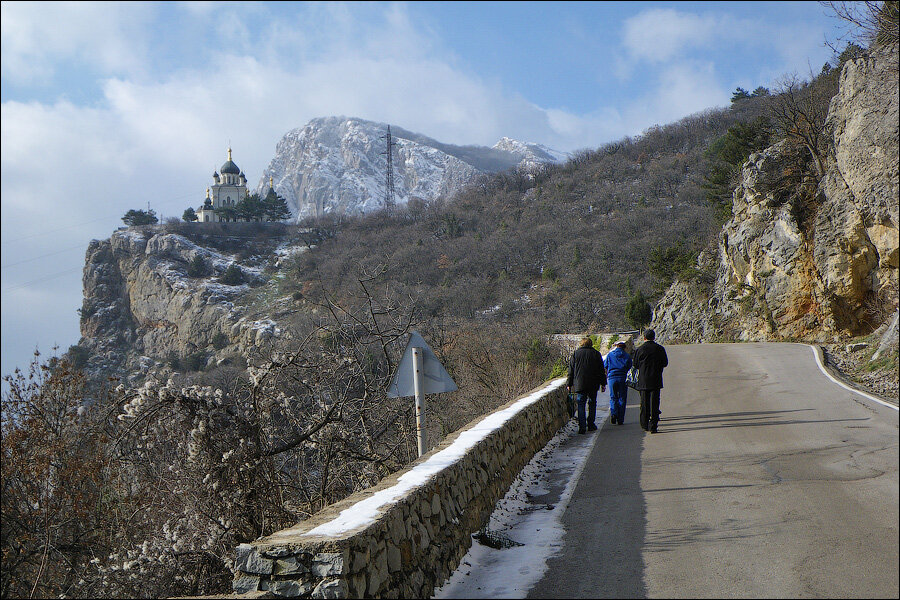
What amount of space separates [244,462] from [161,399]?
3.58 ft

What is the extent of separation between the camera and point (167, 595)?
7.62 m

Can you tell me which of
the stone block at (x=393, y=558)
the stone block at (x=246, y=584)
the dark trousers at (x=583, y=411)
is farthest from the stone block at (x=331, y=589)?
the dark trousers at (x=583, y=411)

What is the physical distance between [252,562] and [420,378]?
11.8 ft

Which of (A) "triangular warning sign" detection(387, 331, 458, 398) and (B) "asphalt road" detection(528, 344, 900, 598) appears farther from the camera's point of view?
(A) "triangular warning sign" detection(387, 331, 458, 398)

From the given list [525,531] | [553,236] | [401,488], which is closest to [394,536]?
[401,488]

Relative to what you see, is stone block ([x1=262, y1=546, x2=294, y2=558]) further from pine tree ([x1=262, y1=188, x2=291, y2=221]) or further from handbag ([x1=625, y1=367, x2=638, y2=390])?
pine tree ([x1=262, y1=188, x2=291, y2=221])

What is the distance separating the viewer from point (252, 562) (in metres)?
4.20

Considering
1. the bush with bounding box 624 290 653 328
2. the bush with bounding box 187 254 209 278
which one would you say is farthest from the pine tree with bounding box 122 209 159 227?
the bush with bounding box 624 290 653 328

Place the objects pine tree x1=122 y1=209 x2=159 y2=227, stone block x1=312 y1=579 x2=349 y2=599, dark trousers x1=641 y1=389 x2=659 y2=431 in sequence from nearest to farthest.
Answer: stone block x1=312 y1=579 x2=349 y2=599 → dark trousers x1=641 y1=389 x2=659 y2=431 → pine tree x1=122 y1=209 x2=159 y2=227

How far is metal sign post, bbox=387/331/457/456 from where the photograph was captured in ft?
24.9

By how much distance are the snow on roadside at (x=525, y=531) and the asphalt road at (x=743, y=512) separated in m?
0.15

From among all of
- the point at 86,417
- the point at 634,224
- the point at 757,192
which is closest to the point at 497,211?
Result: the point at 634,224

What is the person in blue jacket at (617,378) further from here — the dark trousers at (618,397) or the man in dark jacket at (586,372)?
the man in dark jacket at (586,372)

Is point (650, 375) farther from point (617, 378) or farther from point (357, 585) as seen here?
point (357, 585)
